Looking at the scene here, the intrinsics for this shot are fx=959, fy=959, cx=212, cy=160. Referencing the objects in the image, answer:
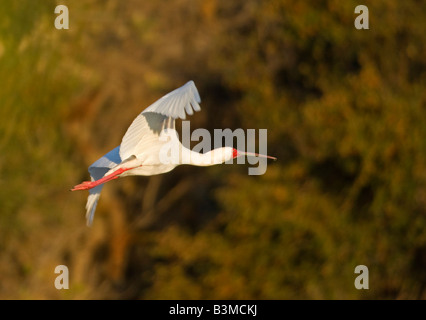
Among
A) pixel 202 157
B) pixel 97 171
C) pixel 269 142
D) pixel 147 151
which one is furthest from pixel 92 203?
pixel 269 142

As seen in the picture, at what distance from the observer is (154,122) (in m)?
7.47

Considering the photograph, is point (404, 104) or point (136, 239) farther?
point (136, 239)

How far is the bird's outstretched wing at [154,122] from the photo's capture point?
6.89m

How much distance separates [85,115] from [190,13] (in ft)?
8.73

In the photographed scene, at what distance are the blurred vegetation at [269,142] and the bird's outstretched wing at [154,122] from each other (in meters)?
7.89

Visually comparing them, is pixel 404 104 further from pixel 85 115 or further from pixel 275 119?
pixel 85 115

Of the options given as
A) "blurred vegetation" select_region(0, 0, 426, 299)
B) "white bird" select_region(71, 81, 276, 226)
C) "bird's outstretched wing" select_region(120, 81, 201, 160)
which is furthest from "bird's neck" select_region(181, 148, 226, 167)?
"blurred vegetation" select_region(0, 0, 426, 299)

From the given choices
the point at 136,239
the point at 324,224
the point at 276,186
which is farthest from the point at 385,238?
the point at 136,239

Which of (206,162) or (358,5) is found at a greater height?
(358,5)

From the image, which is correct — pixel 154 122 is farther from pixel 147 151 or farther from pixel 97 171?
pixel 97 171

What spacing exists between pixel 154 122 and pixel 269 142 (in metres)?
9.22

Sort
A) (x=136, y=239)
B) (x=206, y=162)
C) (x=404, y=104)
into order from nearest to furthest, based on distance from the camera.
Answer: (x=206, y=162) < (x=404, y=104) < (x=136, y=239)

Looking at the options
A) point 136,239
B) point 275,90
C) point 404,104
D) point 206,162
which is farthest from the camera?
point 136,239

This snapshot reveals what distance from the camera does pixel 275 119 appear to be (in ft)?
53.9
